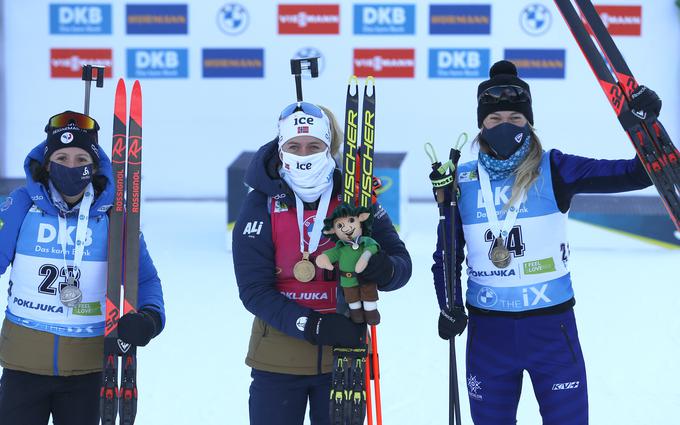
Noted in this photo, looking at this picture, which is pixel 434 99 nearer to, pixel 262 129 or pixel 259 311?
pixel 262 129

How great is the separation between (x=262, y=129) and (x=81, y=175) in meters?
9.04

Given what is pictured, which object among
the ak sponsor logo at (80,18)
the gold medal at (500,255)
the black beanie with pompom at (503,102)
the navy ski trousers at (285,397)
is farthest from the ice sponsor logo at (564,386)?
the ak sponsor logo at (80,18)

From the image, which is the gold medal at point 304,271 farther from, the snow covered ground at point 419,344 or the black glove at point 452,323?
the snow covered ground at point 419,344

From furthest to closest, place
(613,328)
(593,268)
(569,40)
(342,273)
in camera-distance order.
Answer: (569,40)
(593,268)
(613,328)
(342,273)

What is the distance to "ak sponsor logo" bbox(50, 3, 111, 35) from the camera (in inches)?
447

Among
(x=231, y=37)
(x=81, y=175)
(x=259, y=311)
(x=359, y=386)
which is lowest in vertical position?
(x=359, y=386)

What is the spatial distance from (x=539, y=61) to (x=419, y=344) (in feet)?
22.1

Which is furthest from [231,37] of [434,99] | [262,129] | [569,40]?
[569,40]

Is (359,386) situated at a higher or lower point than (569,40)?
lower

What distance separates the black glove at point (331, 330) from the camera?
254cm

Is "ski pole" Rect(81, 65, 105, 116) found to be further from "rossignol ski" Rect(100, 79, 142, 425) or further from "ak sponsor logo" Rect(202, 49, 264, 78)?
"ak sponsor logo" Rect(202, 49, 264, 78)

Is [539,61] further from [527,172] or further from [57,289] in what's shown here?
[57,289]

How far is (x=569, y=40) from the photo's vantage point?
1126cm

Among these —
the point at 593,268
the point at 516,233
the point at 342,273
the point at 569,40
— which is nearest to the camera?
the point at 342,273
